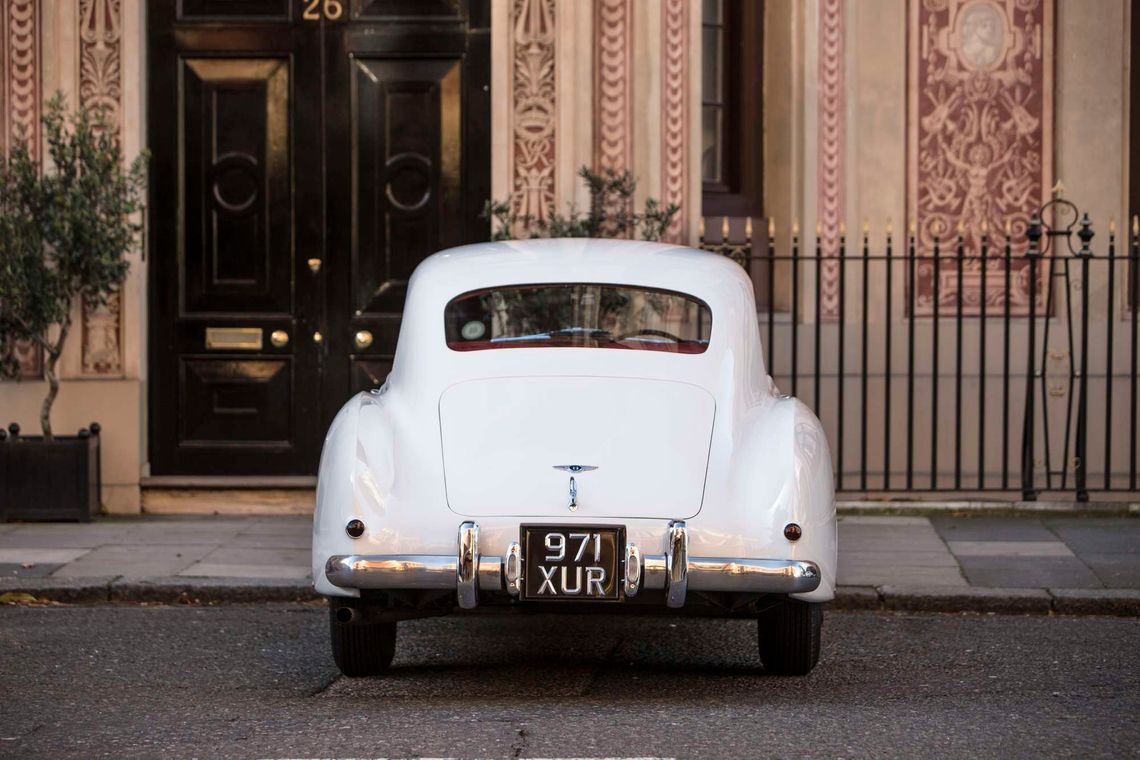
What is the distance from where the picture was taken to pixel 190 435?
11.5 metres

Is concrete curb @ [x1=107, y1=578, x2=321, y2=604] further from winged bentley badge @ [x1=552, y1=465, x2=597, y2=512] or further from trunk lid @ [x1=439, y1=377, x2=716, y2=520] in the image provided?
winged bentley badge @ [x1=552, y1=465, x2=597, y2=512]

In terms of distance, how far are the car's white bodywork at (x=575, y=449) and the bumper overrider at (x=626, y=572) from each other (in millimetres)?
42

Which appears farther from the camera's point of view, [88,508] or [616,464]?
[88,508]

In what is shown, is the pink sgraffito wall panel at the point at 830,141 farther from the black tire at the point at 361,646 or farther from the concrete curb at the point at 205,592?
the black tire at the point at 361,646

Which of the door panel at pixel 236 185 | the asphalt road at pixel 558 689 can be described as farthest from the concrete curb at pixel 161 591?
the door panel at pixel 236 185

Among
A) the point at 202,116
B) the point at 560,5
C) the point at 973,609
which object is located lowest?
the point at 973,609

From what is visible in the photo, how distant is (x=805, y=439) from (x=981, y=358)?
5.27 meters

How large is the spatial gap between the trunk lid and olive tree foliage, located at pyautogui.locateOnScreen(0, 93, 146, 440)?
496 cm

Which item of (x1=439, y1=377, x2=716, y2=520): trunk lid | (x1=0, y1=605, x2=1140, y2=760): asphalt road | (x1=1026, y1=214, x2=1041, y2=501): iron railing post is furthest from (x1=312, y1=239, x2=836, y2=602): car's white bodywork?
(x1=1026, y1=214, x2=1041, y2=501): iron railing post

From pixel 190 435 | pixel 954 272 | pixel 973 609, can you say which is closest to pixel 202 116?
pixel 190 435

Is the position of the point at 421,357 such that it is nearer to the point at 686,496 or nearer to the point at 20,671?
the point at 686,496

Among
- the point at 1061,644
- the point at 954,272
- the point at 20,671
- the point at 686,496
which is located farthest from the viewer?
the point at 954,272

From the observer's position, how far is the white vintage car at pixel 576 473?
5.77m

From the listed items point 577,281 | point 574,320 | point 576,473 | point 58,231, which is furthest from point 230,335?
point 576,473
